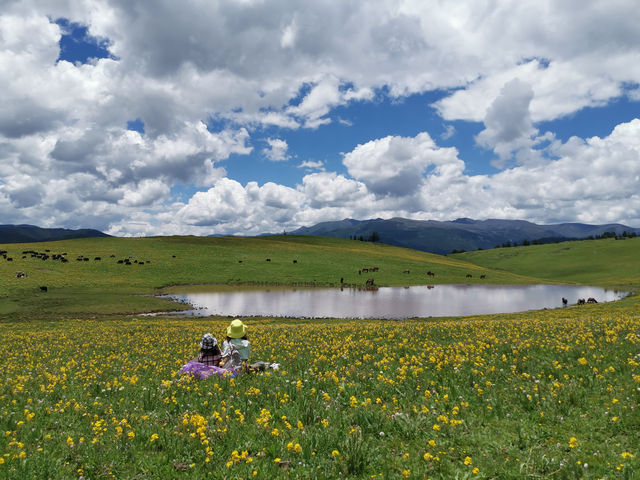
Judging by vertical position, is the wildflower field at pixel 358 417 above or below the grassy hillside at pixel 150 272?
above

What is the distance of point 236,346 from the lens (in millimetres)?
12969

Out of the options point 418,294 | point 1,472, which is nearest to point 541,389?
point 1,472

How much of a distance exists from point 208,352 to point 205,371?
3.91 ft

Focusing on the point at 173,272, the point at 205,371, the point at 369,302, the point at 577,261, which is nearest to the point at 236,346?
the point at 205,371

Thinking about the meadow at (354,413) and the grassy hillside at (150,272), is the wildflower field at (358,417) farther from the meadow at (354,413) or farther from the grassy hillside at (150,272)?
the grassy hillside at (150,272)

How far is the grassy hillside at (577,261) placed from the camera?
114463mm

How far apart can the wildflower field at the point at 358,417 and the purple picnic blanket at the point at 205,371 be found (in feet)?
1.53

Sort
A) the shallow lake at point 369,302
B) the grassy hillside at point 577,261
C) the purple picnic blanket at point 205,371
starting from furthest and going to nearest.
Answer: the grassy hillside at point 577,261, the shallow lake at point 369,302, the purple picnic blanket at point 205,371

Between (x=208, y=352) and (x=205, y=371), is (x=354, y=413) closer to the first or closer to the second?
(x=205, y=371)

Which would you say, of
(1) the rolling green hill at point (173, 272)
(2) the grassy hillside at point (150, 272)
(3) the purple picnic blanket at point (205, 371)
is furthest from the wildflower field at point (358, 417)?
(2) the grassy hillside at point (150, 272)

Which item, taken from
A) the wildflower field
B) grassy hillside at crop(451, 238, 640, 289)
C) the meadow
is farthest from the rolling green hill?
the wildflower field

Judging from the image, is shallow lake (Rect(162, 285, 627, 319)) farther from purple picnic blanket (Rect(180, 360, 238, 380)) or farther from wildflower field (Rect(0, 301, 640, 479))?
wildflower field (Rect(0, 301, 640, 479))

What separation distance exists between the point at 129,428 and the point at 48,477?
1.73 meters

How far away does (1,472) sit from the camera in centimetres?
606
